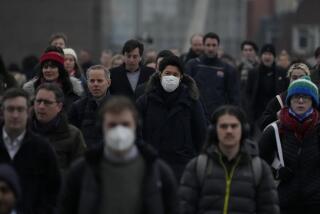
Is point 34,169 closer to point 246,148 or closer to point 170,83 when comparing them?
point 246,148

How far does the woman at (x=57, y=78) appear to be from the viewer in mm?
13766

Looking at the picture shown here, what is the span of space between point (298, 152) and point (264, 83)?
8.28 metres

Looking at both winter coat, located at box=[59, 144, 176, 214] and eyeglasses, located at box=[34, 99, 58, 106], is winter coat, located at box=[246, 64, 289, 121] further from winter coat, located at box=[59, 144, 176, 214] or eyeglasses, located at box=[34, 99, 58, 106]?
winter coat, located at box=[59, 144, 176, 214]

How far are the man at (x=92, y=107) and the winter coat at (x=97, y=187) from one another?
13.2 feet

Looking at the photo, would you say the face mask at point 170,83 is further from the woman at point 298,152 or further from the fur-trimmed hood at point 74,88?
the woman at point 298,152

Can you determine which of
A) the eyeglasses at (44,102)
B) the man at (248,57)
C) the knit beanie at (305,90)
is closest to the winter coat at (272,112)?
the knit beanie at (305,90)

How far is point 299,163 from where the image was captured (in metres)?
11.2

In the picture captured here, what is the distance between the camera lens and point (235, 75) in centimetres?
1788

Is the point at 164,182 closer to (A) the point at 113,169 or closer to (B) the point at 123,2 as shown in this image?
(A) the point at 113,169

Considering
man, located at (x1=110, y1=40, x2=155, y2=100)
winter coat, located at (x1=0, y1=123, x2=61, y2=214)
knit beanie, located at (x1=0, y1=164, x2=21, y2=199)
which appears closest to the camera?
knit beanie, located at (x1=0, y1=164, x2=21, y2=199)

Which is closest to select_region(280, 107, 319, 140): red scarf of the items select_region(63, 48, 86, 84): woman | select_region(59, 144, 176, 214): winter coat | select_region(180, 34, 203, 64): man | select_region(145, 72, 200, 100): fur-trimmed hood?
select_region(145, 72, 200, 100): fur-trimmed hood

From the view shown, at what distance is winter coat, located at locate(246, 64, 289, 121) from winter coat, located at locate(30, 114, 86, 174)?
843 centimetres

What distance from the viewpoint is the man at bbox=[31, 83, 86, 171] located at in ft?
35.6

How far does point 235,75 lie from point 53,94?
7029 millimetres
